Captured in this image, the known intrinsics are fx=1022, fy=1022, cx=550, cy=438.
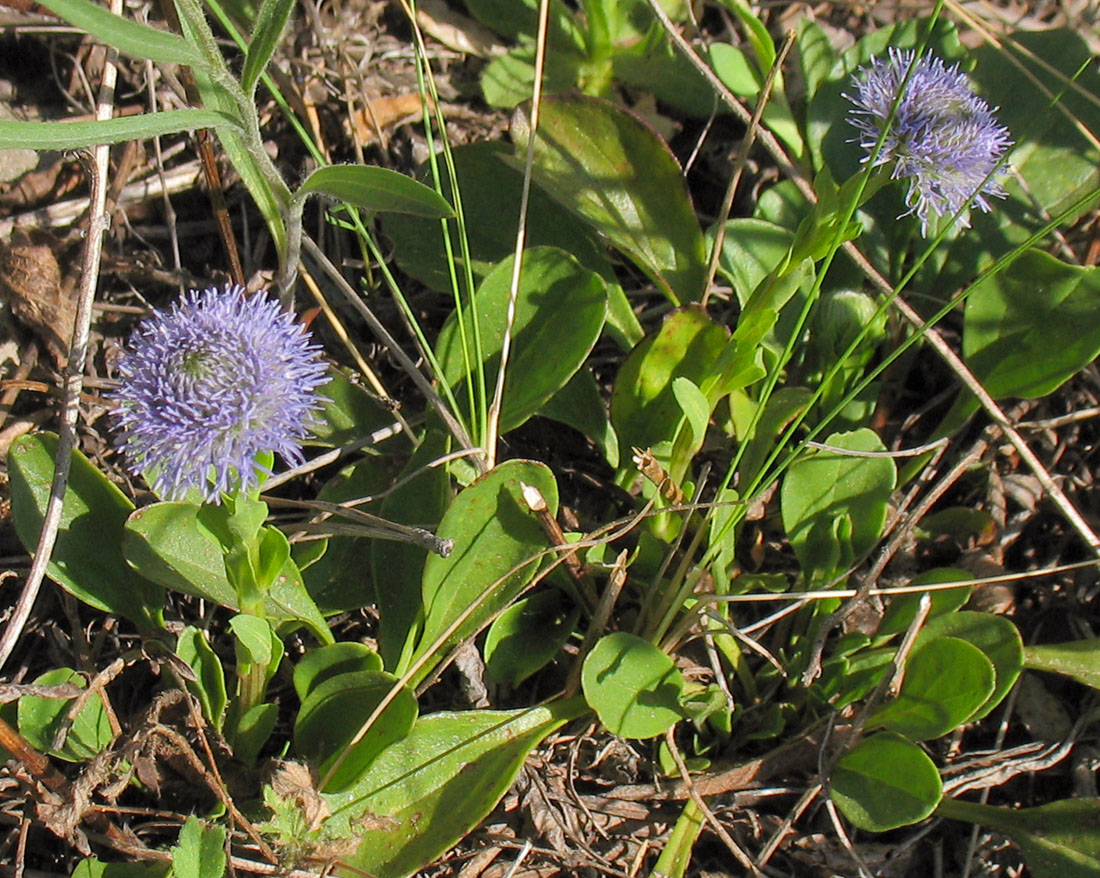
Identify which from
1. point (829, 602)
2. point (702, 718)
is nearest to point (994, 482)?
point (829, 602)

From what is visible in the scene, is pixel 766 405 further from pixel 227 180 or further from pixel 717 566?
pixel 227 180

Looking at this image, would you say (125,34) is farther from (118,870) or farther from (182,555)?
(118,870)

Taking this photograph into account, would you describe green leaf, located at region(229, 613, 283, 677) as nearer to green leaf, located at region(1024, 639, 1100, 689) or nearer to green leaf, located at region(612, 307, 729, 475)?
green leaf, located at region(612, 307, 729, 475)

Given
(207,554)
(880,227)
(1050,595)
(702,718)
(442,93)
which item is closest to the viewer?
(207,554)

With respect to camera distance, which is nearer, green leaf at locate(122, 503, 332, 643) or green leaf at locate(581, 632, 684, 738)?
green leaf at locate(122, 503, 332, 643)

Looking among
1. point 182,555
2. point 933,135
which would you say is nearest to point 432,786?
point 182,555

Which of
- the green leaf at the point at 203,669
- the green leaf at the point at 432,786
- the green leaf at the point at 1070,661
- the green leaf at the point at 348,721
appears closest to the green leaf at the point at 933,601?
the green leaf at the point at 1070,661

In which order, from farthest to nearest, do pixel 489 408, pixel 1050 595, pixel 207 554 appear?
pixel 1050 595 < pixel 489 408 < pixel 207 554

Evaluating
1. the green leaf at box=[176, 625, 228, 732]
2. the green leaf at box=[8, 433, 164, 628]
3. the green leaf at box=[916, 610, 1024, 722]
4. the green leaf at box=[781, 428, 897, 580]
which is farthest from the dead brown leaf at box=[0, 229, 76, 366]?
the green leaf at box=[916, 610, 1024, 722]
